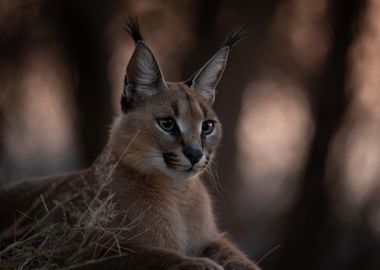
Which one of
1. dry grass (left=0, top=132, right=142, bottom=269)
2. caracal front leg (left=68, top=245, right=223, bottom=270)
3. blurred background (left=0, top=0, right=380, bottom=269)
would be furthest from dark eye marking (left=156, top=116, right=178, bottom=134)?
blurred background (left=0, top=0, right=380, bottom=269)

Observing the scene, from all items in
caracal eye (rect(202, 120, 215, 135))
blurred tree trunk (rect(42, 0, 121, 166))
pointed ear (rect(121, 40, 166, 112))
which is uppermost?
pointed ear (rect(121, 40, 166, 112))

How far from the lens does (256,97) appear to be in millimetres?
14023

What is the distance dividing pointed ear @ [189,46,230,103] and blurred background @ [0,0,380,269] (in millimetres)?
5802

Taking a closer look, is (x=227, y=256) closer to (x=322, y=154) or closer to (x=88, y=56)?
(x=88, y=56)

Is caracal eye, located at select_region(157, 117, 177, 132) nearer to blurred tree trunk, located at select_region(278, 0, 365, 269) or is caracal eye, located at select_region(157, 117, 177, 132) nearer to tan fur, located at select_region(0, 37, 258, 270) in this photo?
tan fur, located at select_region(0, 37, 258, 270)

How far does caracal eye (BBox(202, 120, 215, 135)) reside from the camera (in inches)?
275

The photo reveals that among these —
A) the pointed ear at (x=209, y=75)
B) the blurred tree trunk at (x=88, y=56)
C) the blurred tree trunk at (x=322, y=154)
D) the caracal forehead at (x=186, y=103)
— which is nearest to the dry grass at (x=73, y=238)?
the caracal forehead at (x=186, y=103)

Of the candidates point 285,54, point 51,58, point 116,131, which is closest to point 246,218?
point 285,54

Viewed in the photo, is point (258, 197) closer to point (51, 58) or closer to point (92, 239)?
point (51, 58)

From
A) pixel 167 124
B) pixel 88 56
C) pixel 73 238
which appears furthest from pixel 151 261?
pixel 88 56

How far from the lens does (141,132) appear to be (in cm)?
693

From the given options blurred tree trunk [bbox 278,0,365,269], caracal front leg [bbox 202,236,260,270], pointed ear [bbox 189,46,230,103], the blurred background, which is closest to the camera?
caracal front leg [bbox 202,236,260,270]

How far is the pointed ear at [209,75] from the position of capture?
7.27 meters

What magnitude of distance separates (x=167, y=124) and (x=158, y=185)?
339 millimetres
